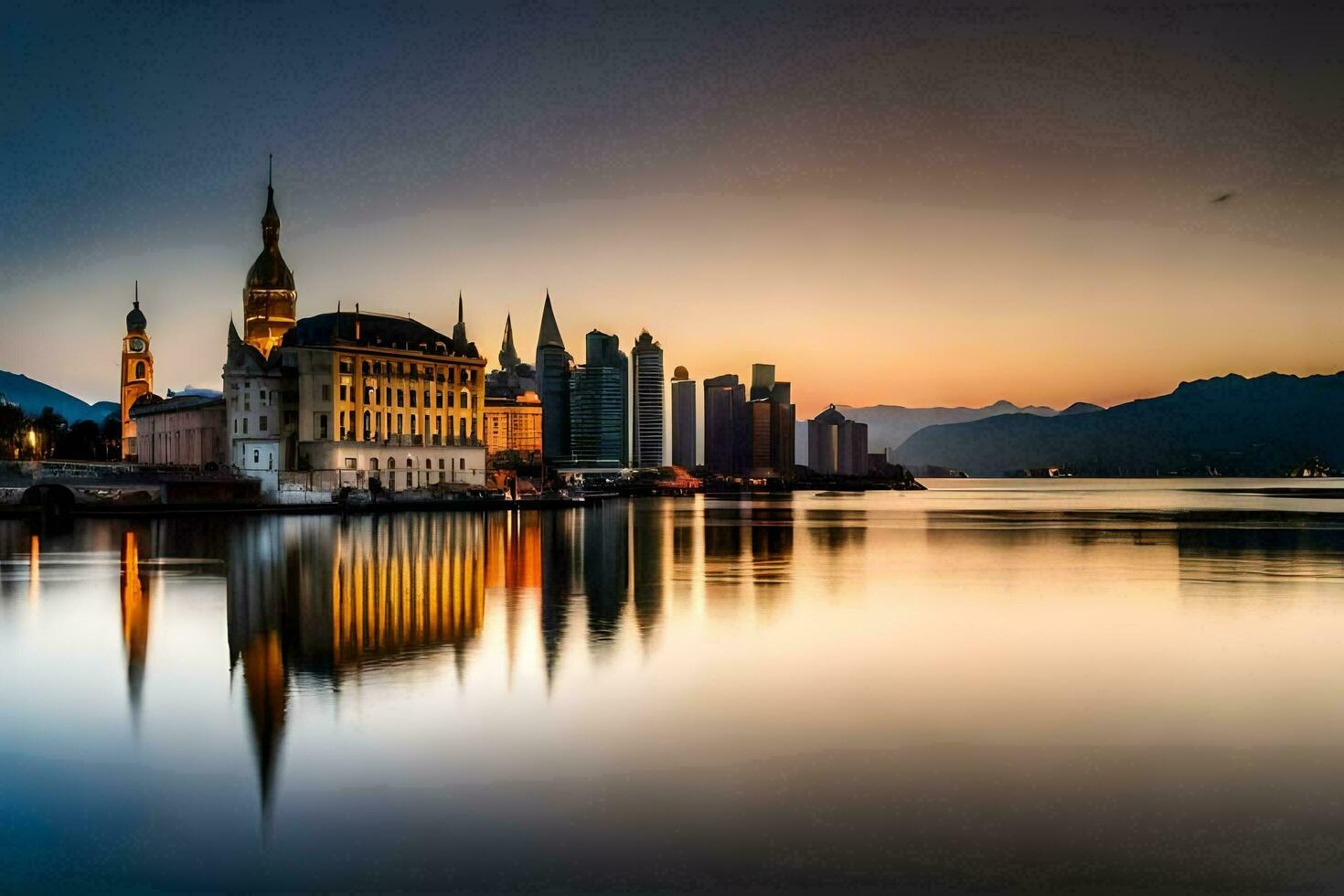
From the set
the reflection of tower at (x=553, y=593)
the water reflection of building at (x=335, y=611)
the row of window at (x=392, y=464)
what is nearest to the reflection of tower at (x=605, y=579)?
the reflection of tower at (x=553, y=593)

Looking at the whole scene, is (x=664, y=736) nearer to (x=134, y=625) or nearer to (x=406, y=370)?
(x=134, y=625)

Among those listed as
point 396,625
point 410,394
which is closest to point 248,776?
point 396,625

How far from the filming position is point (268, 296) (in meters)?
130

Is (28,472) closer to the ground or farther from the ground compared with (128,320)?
closer to the ground

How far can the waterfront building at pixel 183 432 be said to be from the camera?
110m

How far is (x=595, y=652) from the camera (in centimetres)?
1880

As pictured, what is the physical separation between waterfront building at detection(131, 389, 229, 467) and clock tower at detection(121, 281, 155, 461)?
1035 cm

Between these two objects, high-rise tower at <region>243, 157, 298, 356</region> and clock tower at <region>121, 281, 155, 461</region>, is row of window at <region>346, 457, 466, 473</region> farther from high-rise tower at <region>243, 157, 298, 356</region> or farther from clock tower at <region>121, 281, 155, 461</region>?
clock tower at <region>121, 281, 155, 461</region>

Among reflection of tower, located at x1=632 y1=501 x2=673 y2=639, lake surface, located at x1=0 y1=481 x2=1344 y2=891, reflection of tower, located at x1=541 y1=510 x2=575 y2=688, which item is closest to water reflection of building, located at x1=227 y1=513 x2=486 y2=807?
lake surface, located at x1=0 y1=481 x2=1344 y2=891

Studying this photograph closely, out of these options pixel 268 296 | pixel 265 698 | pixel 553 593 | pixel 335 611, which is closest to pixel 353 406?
pixel 268 296

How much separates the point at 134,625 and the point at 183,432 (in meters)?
103

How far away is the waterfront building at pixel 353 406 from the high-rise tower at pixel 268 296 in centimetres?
2126

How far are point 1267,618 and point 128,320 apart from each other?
14879cm

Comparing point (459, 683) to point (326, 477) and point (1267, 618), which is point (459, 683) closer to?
point (1267, 618)
